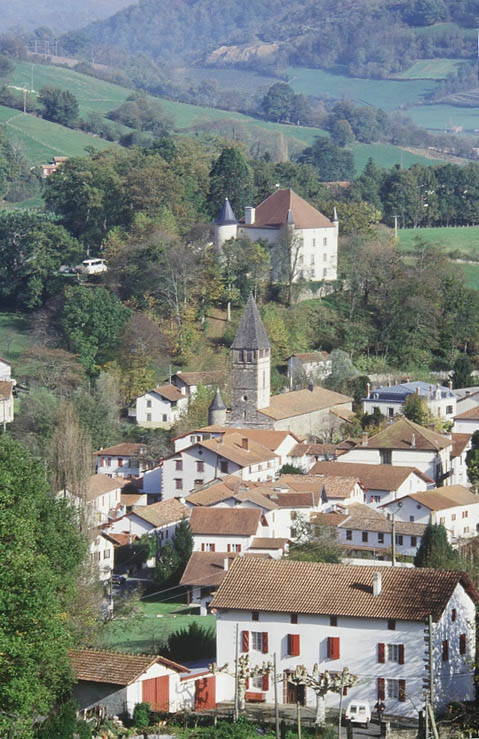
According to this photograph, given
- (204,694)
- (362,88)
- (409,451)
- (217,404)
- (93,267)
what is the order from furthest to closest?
1. (362,88)
2. (93,267)
3. (217,404)
4. (409,451)
5. (204,694)

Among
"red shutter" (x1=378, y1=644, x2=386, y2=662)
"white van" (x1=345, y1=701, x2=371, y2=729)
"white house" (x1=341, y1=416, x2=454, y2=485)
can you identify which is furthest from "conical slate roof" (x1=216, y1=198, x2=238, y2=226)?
"white van" (x1=345, y1=701, x2=371, y2=729)

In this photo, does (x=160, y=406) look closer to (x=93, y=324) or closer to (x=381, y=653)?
(x=93, y=324)

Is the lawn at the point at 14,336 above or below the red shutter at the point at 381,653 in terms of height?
above

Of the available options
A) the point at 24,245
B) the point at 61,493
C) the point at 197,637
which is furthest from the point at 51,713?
the point at 24,245

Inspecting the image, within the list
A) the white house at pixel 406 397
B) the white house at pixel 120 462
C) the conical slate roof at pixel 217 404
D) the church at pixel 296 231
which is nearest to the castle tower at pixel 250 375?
the conical slate roof at pixel 217 404

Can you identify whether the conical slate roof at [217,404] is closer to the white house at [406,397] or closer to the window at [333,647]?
the white house at [406,397]

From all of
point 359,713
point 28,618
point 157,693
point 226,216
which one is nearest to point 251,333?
point 226,216

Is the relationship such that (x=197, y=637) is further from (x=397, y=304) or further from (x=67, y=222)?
(x=67, y=222)
